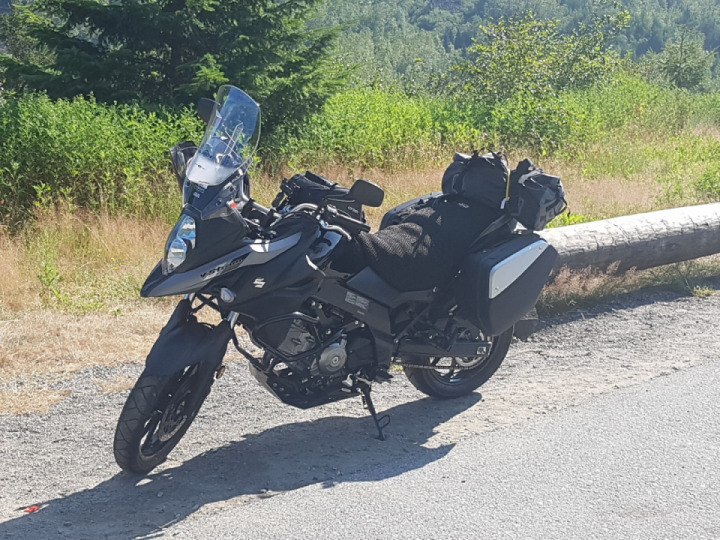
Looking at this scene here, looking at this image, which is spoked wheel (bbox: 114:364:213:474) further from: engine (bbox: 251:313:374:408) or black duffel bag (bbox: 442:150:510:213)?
black duffel bag (bbox: 442:150:510:213)

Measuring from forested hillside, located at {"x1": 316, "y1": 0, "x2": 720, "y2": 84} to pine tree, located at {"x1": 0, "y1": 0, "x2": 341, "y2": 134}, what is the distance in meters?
56.6

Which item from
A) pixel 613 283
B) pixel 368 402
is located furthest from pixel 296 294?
pixel 613 283

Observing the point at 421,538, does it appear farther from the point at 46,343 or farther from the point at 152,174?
the point at 152,174

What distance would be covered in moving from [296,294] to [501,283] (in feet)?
4.19

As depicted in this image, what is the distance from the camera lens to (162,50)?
40.3 feet

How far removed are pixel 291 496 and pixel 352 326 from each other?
3.51 feet

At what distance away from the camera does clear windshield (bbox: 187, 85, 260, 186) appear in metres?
4.33

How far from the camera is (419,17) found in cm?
10925

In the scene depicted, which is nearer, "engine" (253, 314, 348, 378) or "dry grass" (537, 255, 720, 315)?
"engine" (253, 314, 348, 378)

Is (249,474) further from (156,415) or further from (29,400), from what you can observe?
(29,400)

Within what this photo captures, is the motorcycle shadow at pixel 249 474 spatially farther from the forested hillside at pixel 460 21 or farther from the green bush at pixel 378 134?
the forested hillside at pixel 460 21

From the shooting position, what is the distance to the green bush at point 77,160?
975cm

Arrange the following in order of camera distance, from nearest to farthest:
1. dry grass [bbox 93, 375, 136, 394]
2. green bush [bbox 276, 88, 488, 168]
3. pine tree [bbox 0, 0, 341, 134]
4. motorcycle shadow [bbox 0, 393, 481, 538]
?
1. motorcycle shadow [bbox 0, 393, 481, 538]
2. dry grass [bbox 93, 375, 136, 394]
3. pine tree [bbox 0, 0, 341, 134]
4. green bush [bbox 276, 88, 488, 168]

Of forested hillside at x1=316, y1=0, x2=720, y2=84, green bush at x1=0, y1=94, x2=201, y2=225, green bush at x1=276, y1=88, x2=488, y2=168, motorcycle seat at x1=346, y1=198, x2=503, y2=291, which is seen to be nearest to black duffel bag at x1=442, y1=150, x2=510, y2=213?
motorcycle seat at x1=346, y1=198, x2=503, y2=291
